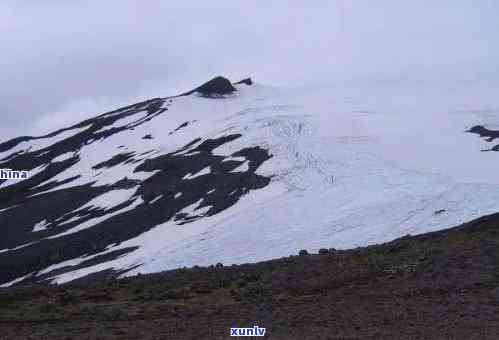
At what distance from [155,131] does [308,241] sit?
142 ft

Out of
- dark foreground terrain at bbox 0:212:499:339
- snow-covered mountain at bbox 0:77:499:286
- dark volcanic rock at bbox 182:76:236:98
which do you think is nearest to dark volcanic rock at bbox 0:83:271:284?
snow-covered mountain at bbox 0:77:499:286

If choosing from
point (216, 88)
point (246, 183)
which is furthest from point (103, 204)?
point (216, 88)

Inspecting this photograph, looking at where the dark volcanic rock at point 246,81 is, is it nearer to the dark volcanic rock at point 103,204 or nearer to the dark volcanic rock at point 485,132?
the dark volcanic rock at point 103,204

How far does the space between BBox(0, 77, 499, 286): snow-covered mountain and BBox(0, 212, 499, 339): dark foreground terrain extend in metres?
10.6

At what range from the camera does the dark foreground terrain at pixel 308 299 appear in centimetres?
1786

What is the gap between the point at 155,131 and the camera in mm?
79188

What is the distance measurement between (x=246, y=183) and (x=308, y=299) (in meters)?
28.6

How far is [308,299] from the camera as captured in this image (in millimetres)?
21500

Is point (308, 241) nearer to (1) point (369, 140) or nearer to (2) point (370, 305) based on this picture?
(2) point (370, 305)

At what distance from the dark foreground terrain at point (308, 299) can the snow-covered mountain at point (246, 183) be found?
1056 centimetres

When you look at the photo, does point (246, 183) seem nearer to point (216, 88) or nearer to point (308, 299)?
point (308, 299)

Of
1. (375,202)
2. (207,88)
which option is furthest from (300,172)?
(207,88)

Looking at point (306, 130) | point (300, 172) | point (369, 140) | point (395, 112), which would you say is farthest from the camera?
point (395, 112)

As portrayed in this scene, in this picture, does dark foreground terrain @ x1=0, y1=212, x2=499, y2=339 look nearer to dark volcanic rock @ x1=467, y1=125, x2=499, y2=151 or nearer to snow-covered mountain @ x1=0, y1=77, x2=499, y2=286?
snow-covered mountain @ x1=0, y1=77, x2=499, y2=286
